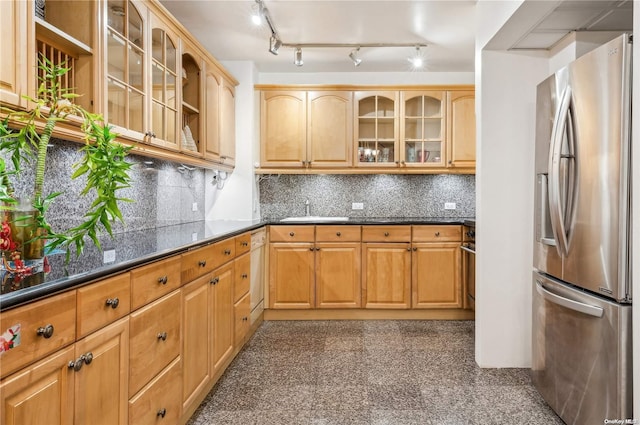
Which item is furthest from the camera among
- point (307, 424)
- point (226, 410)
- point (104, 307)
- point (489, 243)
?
point (489, 243)

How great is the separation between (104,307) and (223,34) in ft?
9.25

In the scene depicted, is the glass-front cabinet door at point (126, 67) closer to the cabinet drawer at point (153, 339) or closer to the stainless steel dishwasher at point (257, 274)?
the cabinet drawer at point (153, 339)

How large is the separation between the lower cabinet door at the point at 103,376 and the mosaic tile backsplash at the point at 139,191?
87 centimetres

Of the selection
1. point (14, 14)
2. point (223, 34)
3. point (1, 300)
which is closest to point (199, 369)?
point (1, 300)

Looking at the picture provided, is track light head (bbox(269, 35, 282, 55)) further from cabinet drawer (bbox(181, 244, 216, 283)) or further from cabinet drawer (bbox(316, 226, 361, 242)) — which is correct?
cabinet drawer (bbox(181, 244, 216, 283))

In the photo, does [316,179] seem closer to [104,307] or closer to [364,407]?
[364,407]

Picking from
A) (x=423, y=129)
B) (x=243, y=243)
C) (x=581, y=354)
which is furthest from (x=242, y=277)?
(x=423, y=129)

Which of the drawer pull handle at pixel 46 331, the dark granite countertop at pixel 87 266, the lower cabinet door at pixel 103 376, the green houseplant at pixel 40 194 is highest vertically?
the green houseplant at pixel 40 194

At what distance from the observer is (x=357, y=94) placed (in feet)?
14.1

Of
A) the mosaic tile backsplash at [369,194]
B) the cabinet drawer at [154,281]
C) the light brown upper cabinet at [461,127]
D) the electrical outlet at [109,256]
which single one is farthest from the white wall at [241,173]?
the electrical outlet at [109,256]

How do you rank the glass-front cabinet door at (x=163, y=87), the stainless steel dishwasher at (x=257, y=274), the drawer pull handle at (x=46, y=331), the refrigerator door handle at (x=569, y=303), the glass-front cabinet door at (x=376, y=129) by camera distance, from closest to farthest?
the drawer pull handle at (x=46, y=331) → the refrigerator door handle at (x=569, y=303) → the glass-front cabinet door at (x=163, y=87) → the stainless steel dishwasher at (x=257, y=274) → the glass-front cabinet door at (x=376, y=129)

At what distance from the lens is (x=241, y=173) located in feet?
13.9

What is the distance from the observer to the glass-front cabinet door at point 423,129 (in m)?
4.30

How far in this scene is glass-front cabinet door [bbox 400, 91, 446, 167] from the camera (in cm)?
430
